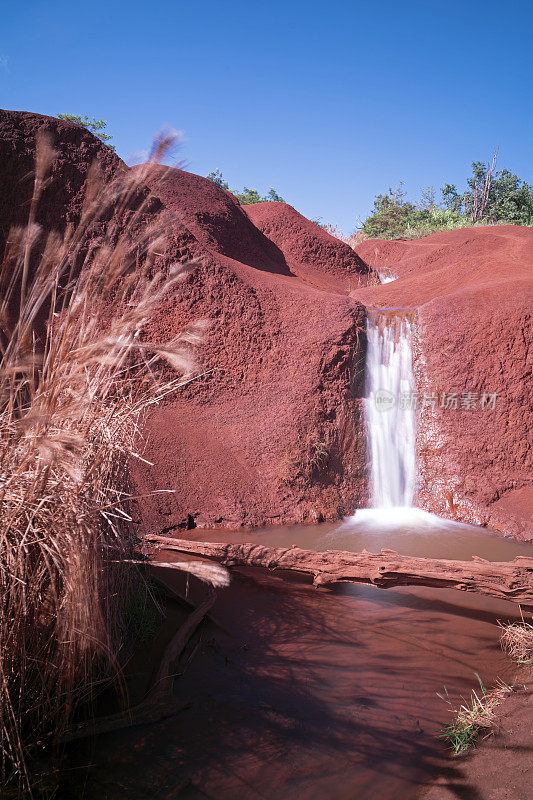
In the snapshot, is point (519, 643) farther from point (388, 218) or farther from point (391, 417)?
point (388, 218)

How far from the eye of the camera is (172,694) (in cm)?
250

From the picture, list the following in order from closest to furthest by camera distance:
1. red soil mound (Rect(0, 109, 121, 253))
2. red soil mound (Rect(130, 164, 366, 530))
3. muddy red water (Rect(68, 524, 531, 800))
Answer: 1. muddy red water (Rect(68, 524, 531, 800))
2. red soil mound (Rect(130, 164, 366, 530))
3. red soil mound (Rect(0, 109, 121, 253))

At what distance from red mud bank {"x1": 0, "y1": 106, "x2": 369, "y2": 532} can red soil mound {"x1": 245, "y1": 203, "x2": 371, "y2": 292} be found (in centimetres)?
683

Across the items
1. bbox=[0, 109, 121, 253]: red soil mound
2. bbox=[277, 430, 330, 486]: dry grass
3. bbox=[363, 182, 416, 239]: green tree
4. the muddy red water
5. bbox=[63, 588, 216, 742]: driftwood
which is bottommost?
the muddy red water

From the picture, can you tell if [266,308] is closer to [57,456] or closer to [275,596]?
[275,596]

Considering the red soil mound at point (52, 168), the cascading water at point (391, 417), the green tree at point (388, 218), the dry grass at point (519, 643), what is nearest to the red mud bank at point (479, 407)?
the cascading water at point (391, 417)

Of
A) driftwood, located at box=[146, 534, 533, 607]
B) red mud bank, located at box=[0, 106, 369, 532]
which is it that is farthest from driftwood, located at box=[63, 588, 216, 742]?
red mud bank, located at box=[0, 106, 369, 532]

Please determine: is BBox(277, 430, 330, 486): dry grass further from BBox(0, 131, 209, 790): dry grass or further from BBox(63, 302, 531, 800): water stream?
BBox(0, 131, 209, 790): dry grass

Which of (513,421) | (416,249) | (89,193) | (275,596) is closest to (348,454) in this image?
(513,421)

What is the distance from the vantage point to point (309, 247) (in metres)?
15.6

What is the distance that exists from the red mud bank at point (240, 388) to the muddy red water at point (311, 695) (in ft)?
8.28

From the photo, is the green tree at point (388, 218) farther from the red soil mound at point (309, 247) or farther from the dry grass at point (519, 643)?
the dry grass at point (519, 643)

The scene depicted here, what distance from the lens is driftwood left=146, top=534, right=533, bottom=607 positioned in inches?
135

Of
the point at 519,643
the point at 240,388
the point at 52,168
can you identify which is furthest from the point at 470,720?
the point at 52,168
